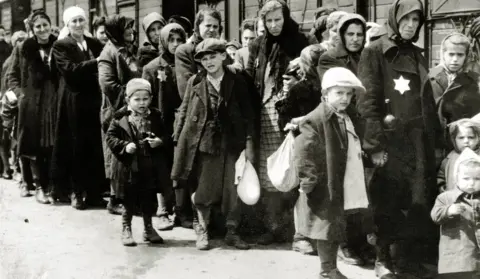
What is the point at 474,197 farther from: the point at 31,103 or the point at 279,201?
the point at 31,103

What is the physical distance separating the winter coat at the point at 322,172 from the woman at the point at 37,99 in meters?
4.19

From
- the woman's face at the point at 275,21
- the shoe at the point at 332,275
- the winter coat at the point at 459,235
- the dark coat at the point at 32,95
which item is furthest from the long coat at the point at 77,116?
the winter coat at the point at 459,235

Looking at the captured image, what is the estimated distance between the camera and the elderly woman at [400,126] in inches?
193

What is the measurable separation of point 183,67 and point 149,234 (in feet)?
5.06

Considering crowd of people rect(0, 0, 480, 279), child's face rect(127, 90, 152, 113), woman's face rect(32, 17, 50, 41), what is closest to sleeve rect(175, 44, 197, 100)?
crowd of people rect(0, 0, 480, 279)

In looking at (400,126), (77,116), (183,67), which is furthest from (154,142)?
(400,126)

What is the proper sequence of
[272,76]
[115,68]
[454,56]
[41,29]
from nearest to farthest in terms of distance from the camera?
[454,56] → [272,76] → [115,68] → [41,29]

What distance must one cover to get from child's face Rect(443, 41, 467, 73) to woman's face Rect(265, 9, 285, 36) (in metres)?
1.46

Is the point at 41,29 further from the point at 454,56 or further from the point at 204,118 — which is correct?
the point at 454,56

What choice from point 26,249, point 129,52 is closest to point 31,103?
point 129,52

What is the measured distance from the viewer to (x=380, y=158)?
15.9 feet

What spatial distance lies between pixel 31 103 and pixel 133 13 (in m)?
6.38

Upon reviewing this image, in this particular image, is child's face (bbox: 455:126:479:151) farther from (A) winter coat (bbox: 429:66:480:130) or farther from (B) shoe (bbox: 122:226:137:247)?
(B) shoe (bbox: 122:226:137:247)

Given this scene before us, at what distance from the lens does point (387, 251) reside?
500 centimetres
